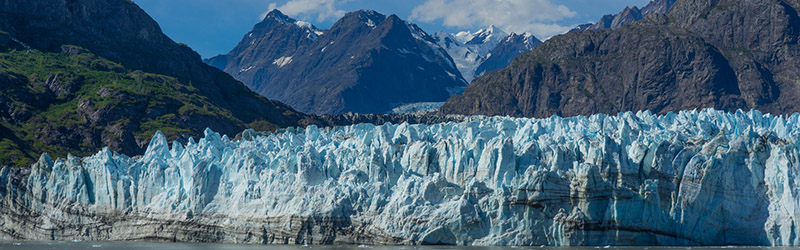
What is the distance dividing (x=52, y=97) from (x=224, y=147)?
8821 centimetres

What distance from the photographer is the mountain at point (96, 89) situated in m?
145

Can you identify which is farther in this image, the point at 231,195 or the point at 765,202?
the point at 231,195

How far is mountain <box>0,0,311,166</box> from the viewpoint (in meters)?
145

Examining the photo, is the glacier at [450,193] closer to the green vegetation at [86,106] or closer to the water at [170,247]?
the water at [170,247]

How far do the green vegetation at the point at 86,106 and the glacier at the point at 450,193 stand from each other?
5777 cm

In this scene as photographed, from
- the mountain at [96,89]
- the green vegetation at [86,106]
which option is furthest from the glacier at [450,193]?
the green vegetation at [86,106]

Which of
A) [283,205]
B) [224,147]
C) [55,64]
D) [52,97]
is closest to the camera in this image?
[283,205]

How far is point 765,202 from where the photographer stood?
6281 centimetres

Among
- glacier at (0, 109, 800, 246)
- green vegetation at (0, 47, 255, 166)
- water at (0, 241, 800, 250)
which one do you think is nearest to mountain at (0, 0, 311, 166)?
green vegetation at (0, 47, 255, 166)

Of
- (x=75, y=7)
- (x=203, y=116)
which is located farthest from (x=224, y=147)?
(x=75, y=7)

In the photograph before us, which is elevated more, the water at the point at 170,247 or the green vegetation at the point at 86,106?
the green vegetation at the point at 86,106

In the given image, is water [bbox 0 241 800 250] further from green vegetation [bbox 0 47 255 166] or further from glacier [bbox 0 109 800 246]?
green vegetation [bbox 0 47 255 166]

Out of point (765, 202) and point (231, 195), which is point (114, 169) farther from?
point (765, 202)

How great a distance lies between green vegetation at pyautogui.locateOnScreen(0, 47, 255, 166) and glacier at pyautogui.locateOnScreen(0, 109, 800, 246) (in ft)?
190
